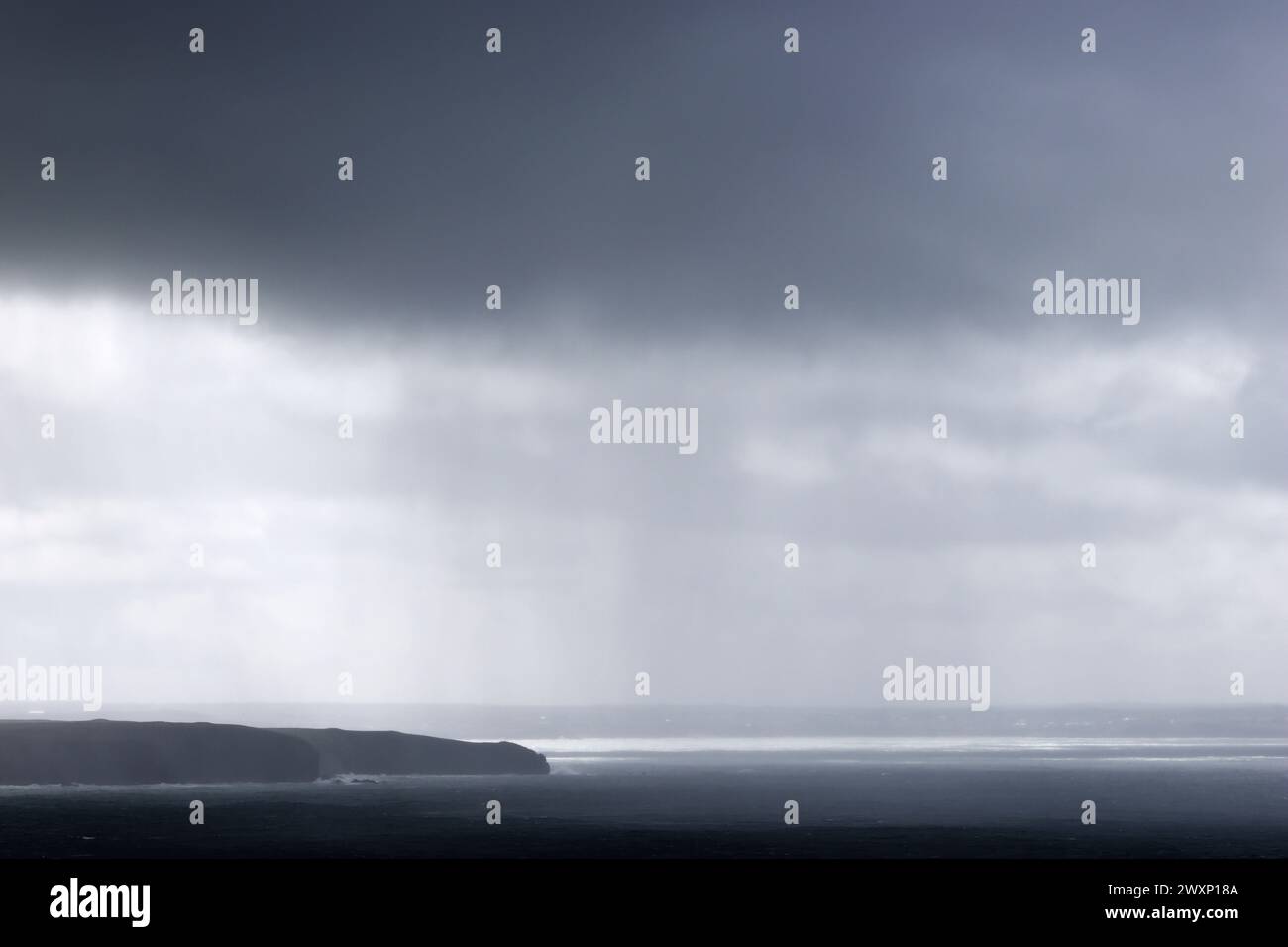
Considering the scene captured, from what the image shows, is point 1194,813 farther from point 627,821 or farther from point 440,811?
point 440,811

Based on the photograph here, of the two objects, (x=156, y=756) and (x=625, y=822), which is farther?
(x=156, y=756)

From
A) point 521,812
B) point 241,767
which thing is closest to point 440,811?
point 521,812
